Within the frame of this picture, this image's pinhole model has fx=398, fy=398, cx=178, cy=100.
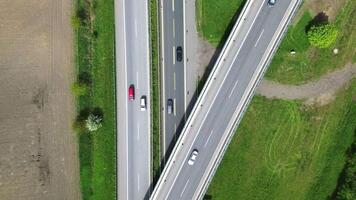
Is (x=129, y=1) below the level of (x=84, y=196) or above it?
above

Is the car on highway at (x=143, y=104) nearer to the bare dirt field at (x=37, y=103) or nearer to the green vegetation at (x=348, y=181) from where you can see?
the bare dirt field at (x=37, y=103)

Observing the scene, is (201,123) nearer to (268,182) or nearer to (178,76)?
(178,76)

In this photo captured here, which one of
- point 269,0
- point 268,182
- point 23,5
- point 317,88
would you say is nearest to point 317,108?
point 317,88

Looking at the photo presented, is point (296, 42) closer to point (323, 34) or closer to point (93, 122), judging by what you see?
point (323, 34)

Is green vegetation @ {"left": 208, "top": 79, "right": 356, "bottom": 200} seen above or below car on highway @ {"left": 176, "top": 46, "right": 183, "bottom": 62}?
below

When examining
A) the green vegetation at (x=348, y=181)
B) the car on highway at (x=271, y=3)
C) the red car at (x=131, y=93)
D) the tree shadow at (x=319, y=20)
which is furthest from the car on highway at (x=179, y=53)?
the green vegetation at (x=348, y=181)

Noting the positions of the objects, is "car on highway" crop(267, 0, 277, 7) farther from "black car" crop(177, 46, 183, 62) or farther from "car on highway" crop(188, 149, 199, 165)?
"car on highway" crop(188, 149, 199, 165)

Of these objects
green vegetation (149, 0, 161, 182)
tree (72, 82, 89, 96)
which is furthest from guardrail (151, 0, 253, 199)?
tree (72, 82, 89, 96)
